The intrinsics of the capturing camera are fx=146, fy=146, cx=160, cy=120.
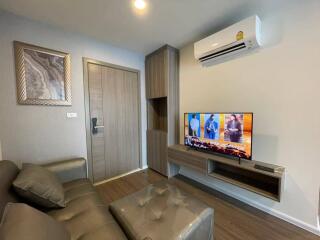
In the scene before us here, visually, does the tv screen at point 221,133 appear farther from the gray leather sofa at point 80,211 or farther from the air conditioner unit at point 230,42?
the gray leather sofa at point 80,211

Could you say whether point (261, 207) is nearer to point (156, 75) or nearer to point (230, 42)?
point (230, 42)

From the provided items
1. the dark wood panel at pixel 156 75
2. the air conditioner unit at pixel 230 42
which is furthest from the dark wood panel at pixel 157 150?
the air conditioner unit at pixel 230 42

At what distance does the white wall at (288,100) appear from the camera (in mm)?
1441

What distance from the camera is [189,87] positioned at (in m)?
2.59

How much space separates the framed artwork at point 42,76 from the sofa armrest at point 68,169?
84cm

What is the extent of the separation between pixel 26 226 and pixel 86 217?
53 centimetres

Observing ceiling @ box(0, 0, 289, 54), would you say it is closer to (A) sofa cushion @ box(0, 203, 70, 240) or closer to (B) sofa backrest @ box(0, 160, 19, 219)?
(B) sofa backrest @ box(0, 160, 19, 219)

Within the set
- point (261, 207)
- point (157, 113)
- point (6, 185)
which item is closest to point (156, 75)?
point (157, 113)

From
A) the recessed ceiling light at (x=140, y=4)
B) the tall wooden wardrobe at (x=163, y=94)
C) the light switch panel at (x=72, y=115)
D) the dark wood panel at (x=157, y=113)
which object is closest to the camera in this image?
the recessed ceiling light at (x=140, y=4)

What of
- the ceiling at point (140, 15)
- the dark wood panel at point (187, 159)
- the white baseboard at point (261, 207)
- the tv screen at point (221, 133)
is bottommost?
the white baseboard at point (261, 207)

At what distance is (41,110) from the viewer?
77.1 inches

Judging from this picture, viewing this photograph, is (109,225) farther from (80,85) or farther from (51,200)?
(80,85)

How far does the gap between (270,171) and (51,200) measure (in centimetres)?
208

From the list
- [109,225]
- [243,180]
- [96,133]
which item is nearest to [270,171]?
[243,180]
